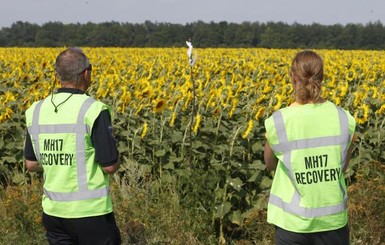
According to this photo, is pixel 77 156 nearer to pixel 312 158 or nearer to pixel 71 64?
pixel 71 64

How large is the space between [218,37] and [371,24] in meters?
14.8

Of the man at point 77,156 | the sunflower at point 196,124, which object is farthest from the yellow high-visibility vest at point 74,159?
the sunflower at point 196,124

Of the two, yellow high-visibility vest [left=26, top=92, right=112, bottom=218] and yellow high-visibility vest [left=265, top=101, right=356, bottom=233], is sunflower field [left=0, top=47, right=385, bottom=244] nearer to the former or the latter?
yellow high-visibility vest [left=26, top=92, right=112, bottom=218]

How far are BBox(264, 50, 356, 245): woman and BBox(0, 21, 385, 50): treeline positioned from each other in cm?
4968

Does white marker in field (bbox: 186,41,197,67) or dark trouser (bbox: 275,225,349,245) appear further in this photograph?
white marker in field (bbox: 186,41,197,67)

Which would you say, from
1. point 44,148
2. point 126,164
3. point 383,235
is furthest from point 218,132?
point 44,148

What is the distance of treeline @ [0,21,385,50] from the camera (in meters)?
53.7

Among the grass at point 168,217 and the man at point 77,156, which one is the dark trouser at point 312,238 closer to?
the man at point 77,156

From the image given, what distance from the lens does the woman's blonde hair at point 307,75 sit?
2.85 m

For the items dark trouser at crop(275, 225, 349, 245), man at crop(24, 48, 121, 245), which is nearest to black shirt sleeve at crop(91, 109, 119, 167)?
man at crop(24, 48, 121, 245)

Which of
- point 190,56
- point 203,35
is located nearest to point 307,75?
point 190,56

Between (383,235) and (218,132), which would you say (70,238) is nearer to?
(383,235)

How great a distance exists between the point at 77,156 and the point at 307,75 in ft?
3.87

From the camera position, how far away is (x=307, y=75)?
2.86 metres
